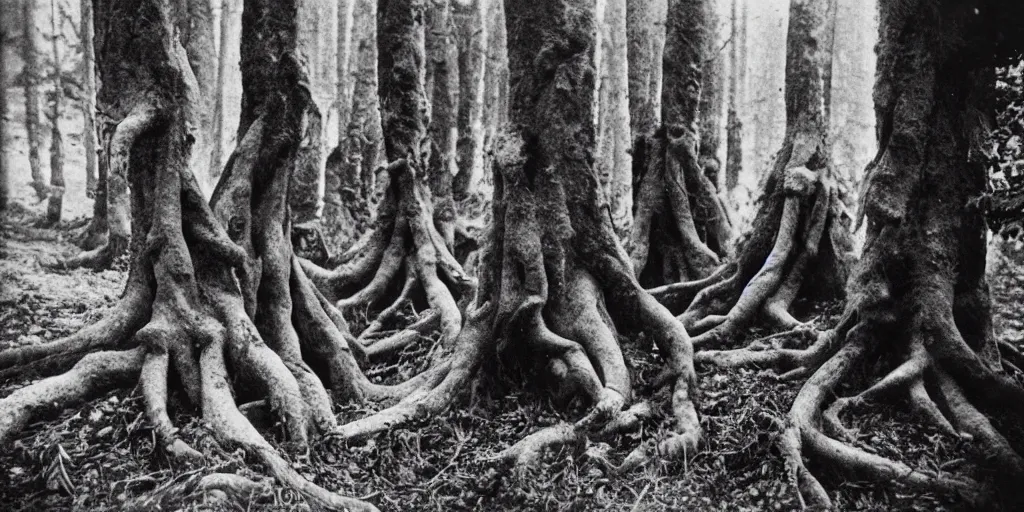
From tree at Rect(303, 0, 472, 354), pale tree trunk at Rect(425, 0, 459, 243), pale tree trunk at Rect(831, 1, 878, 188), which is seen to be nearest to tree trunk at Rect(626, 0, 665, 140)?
pale tree trunk at Rect(425, 0, 459, 243)

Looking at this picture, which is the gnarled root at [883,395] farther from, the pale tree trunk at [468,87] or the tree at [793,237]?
the pale tree trunk at [468,87]

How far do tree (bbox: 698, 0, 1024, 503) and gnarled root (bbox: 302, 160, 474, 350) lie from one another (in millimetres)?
4399

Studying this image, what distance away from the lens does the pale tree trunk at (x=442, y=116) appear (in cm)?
1157

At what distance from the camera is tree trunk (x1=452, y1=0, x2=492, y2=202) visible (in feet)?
49.1

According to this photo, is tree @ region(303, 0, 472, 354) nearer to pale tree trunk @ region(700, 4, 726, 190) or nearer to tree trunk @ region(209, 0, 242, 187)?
pale tree trunk @ region(700, 4, 726, 190)

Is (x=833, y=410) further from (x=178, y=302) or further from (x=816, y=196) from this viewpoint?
(x=178, y=302)

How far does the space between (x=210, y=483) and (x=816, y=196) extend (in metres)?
6.28

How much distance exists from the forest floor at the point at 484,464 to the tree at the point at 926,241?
31 centimetres

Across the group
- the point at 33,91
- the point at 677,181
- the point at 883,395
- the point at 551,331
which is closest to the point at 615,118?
the point at 677,181

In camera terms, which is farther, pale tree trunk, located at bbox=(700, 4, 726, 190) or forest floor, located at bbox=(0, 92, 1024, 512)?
pale tree trunk, located at bbox=(700, 4, 726, 190)

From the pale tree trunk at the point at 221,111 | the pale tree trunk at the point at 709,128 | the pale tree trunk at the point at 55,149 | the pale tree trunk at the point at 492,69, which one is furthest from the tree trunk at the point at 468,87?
the pale tree trunk at the point at 55,149

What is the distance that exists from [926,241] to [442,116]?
799 centimetres

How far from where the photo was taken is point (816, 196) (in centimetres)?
789

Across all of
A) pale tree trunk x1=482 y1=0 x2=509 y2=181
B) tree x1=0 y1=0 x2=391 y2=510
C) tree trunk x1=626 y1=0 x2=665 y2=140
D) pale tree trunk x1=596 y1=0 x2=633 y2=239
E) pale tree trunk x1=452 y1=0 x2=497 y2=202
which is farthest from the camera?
pale tree trunk x1=482 y1=0 x2=509 y2=181
